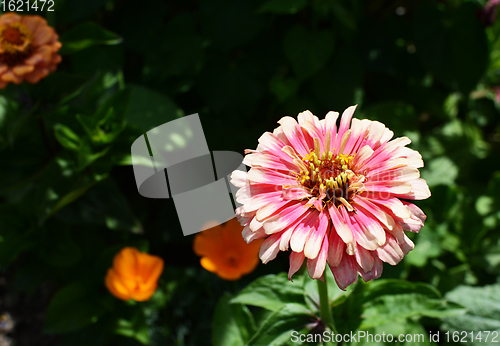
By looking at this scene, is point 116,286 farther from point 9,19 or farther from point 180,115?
point 9,19

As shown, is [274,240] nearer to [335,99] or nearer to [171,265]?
[335,99]

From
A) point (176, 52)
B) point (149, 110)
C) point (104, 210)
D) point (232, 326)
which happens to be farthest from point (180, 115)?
point (232, 326)

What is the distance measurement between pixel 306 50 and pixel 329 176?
0.69m

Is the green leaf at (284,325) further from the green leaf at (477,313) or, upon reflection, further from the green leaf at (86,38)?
the green leaf at (86,38)

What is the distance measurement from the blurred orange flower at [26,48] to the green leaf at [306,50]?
2.00ft

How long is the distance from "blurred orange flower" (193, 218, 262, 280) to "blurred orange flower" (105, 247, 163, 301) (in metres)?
0.15

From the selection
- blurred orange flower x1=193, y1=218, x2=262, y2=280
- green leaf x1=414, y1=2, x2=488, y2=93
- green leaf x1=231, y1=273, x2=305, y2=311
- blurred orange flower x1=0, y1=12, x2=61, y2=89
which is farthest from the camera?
green leaf x1=414, y1=2, x2=488, y2=93

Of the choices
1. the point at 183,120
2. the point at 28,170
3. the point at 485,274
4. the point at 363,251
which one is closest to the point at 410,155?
the point at 363,251

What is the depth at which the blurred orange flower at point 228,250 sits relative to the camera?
0.99 meters

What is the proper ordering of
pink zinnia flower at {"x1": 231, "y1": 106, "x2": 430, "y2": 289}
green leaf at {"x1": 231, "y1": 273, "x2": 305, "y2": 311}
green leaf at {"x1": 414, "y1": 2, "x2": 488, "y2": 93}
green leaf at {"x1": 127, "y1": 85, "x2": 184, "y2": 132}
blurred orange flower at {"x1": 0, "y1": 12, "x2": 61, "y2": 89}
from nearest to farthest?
pink zinnia flower at {"x1": 231, "y1": 106, "x2": 430, "y2": 289}
green leaf at {"x1": 231, "y1": 273, "x2": 305, "y2": 311}
blurred orange flower at {"x1": 0, "y1": 12, "x2": 61, "y2": 89}
green leaf at {"x1": 127, "y1": 85, "x2": 184, "y2": 132}
green leaf at {"x1": 414, "y1": 2, "x2": 488, "y2": 93}

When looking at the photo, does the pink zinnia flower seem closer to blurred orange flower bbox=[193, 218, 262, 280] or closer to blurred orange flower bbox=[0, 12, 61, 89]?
blurred orange flower bbox=[193, 218, 262, 280]

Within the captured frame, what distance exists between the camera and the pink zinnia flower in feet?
1.65

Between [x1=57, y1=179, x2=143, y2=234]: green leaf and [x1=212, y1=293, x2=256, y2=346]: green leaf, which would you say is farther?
[x1=57, y1=179, x2=143, y2=234]: green leaf

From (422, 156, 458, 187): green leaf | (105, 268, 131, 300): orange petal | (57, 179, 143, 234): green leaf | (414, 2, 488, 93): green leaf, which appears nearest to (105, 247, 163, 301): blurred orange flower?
(105, 268, 131, 300): orange petal
